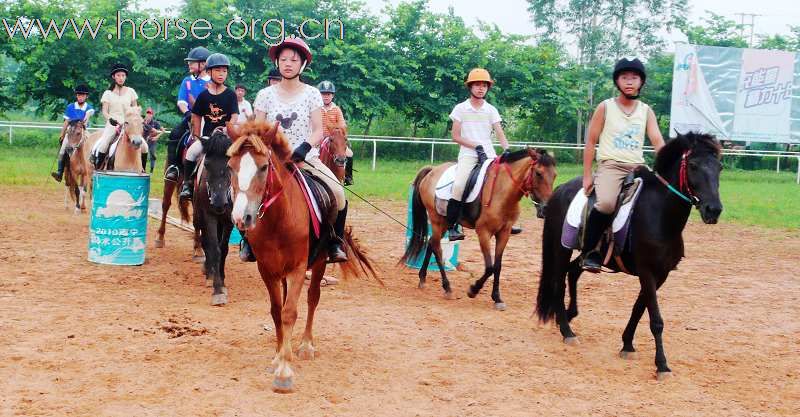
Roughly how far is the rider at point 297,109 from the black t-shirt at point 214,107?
8.52 ft

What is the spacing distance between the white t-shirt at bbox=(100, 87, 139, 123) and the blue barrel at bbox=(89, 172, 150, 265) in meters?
3.51

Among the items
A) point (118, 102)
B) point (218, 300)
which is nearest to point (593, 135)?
point (218, 300)

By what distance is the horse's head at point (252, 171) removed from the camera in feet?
16.6

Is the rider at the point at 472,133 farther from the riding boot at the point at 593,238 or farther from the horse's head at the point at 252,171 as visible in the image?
the horse's head at the point at 252,171

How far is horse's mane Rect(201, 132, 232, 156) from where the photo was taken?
706cm

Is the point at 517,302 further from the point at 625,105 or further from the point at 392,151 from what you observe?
the point at 392,151

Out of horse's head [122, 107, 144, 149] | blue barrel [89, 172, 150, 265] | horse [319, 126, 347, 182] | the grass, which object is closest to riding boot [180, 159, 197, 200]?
blue barrel [89, 172, 150, 265]

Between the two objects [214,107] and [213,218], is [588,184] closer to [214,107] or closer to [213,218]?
[213,218]

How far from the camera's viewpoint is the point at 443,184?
947 cm

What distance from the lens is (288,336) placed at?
218 inches

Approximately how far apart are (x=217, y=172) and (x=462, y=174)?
11.6 feet

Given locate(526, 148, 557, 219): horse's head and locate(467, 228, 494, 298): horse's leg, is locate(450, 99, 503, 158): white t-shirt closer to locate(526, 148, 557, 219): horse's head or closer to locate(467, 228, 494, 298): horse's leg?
locate(526, 148, 557, 219): horse's head

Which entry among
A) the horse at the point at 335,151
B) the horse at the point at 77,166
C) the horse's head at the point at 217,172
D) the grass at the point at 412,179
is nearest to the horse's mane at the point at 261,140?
the horse's head at the point at 217,172

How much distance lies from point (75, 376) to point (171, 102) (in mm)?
24788
